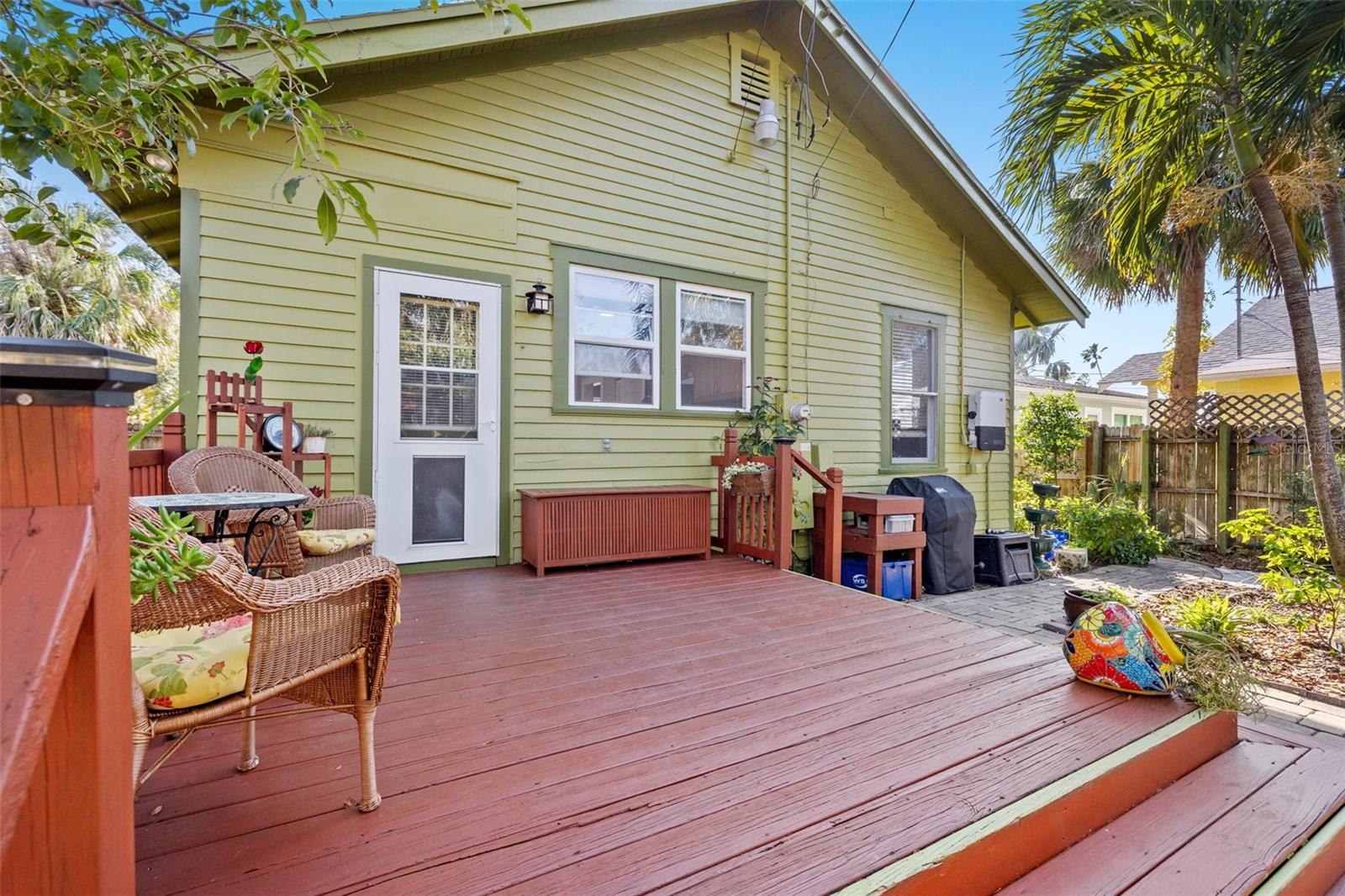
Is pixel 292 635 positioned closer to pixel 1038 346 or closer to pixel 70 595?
pixel 70 595

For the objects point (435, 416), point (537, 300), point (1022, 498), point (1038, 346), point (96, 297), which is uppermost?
point (1038, 346)

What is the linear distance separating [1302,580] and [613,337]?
517 centimetres

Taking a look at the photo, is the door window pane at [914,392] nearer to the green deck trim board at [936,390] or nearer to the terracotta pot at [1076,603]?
the green deck trim board at [936,390]

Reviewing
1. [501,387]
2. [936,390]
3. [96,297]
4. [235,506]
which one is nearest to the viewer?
[235,506]

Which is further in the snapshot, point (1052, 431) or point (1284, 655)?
point (1052, 431)

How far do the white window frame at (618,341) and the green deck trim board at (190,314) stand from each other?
232cm

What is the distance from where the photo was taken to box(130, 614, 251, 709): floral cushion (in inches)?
51.1

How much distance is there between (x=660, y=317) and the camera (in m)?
5.12

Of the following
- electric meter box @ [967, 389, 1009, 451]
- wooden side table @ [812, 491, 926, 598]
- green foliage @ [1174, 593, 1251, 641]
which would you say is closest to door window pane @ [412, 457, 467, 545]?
wooden side table @ [812, 491, 926, 598]

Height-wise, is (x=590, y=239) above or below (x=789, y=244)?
below

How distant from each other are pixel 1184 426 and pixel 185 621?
32.4 ft

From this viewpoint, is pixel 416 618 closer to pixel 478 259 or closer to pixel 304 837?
pixel 304 837

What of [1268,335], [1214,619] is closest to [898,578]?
[1214,619]

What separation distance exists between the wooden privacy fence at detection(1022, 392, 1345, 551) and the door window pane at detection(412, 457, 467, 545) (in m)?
8.45
